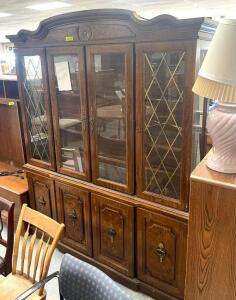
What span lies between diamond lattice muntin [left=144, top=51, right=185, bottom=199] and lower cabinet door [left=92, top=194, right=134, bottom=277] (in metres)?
0.30

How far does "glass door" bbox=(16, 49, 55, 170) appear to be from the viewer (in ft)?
7.15

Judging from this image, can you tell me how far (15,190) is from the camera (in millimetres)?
2727

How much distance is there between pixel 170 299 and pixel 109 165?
101 cm

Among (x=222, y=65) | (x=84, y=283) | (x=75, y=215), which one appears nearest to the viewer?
(x=222, y=65)

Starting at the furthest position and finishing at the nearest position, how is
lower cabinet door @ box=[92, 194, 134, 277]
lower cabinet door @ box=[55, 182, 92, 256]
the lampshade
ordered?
lower cabinet door @ box=[55, 182, 92, 256]
lower cabinet door @ box=[92, 194, 134, 277]
the lampshade

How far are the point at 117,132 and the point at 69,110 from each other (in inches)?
17.5

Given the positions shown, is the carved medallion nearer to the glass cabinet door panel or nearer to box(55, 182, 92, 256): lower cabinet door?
the glass cabinet door panel

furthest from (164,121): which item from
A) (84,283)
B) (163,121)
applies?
(84,283)

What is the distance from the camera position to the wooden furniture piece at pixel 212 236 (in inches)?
43.0

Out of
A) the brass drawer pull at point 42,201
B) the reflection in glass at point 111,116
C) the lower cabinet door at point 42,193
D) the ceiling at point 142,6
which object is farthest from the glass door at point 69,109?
the ceiling at point 142,6

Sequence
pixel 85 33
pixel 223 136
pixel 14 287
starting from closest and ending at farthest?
pixel 223 136 < pixel 14 287 < pixel 85 33

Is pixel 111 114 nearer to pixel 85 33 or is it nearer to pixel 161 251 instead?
pixel 85 33

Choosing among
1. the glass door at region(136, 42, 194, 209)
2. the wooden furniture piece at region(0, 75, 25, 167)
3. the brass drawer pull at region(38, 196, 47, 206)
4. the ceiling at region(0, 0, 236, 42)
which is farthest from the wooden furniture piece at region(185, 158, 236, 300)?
the ceiling at region(0, 0, 236, 42)

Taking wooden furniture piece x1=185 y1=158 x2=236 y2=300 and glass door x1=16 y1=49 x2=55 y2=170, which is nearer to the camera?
wooden furniture piece x1=185 y1=158 x2=236 y2=300
